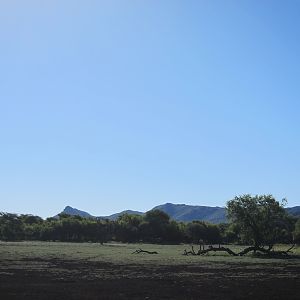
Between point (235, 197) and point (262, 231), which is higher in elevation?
point (235, 197)

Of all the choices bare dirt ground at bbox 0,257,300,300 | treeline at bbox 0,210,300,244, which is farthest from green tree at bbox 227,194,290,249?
treeline at bbox 0,210,300,244

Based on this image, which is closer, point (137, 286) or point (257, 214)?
point (137, 286)

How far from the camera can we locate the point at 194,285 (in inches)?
1115

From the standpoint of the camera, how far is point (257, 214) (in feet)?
260

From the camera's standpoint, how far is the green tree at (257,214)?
79.3 metres

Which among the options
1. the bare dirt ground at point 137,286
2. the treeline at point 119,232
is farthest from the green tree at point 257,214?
the treeline at point 119,232

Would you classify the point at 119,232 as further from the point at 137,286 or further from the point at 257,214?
the point at 137,286

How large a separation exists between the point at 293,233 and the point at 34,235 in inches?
3177

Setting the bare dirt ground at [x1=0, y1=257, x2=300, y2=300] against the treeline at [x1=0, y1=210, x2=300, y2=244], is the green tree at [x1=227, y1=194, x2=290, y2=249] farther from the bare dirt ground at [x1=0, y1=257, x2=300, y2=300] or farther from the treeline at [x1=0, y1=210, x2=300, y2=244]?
the treeline at [x1=0, y1=210, x2=300, y2=244]

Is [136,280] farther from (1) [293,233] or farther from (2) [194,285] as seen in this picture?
(1) [293,233]

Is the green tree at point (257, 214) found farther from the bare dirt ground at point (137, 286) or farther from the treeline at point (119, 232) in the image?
the treeline at point (119, 232)

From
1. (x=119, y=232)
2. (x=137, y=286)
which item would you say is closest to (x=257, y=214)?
(x=137, y=286)

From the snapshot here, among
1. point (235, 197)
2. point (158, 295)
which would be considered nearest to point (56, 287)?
point (158, 295)

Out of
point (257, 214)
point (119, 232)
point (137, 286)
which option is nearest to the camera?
point (137, 286)
